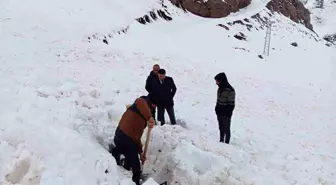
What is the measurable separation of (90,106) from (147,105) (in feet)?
9.17

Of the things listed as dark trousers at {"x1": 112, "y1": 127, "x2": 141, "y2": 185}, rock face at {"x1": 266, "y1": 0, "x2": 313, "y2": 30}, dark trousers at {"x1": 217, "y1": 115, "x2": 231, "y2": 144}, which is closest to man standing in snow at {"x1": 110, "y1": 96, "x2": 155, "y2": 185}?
dark trousers at {"x1": 112, "y1": 127, "x2": 141, "y2": 185}

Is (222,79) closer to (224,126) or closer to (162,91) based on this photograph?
(224,126)

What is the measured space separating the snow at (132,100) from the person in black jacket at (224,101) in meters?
0.48

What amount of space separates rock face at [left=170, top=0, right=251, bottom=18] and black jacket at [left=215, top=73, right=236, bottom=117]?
19320 mm

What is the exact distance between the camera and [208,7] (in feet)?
98.4

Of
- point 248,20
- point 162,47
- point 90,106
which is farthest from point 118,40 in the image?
point 248,20

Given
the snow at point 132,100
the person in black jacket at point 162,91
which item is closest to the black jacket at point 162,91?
the person in black jacket at point 162,91

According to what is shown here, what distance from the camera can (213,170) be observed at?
7676 millimetres

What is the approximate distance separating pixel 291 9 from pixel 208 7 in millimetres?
12386

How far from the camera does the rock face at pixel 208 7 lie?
29.1m

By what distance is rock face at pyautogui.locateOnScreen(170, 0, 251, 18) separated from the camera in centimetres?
2909

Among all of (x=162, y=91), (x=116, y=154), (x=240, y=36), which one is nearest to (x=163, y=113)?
(x=162, y=91)

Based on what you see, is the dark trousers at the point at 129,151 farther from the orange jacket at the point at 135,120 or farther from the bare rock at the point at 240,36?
the bare rock at the point at 240,36

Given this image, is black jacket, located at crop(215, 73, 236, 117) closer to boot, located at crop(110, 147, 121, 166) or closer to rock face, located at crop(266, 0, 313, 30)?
boot, located at crop(110, 147, 121, 166)
